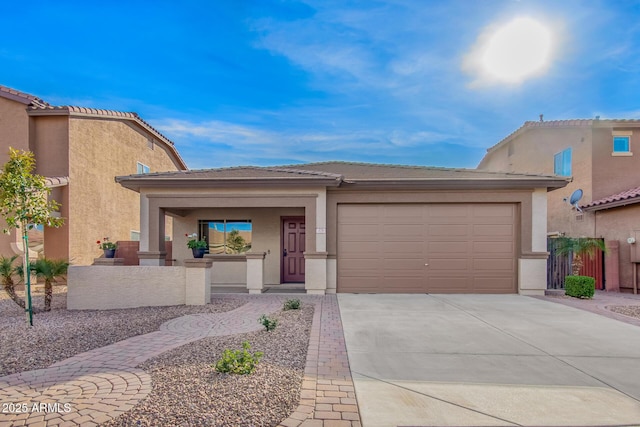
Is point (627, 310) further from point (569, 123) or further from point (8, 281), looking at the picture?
point (8, 281)

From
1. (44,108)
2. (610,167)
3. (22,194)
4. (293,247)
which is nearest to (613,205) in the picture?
(610,167)

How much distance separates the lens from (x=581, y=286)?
9414 mm

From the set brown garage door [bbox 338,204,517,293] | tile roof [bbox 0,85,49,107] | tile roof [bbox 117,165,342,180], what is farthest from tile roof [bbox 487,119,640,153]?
tile roof [bbox 0,85,49,107]

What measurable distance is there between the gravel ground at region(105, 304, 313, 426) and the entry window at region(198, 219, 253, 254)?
7.47 m

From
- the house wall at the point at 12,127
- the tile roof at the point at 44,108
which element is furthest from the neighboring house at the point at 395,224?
the house wall at the point at 12,127

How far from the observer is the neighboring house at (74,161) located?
1141cm

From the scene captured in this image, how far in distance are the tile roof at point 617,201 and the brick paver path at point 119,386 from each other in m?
11.3

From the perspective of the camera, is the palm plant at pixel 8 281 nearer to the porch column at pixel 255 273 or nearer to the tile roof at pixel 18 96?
the porch column at pixel 255 273

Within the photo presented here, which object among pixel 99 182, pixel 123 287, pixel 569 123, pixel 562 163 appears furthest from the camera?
pixel 562 163

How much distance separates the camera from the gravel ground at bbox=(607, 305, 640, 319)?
7547 mm

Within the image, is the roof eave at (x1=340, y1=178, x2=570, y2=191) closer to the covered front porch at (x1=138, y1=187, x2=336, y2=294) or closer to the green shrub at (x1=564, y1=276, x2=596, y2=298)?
the covered front porch at (x1=138, y1=187, x2=336, y2=294)

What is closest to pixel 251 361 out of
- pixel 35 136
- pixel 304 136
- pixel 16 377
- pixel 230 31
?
pixel 16 377

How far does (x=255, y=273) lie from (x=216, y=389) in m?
6.90

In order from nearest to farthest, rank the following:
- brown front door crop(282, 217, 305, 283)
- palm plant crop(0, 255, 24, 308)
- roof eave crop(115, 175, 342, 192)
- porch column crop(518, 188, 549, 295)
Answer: palm plant crop(0, 255, 24, 308)
roof eave crop(115, 175, 342, 192)
porch column crop(518, 188, 549, 295)
brown front door crop(282, 217, 305, 283)
